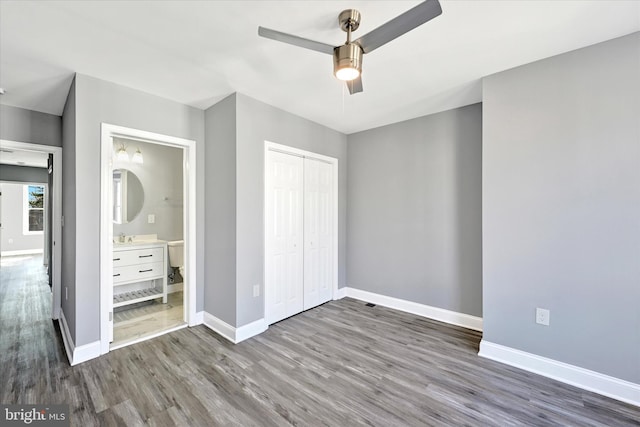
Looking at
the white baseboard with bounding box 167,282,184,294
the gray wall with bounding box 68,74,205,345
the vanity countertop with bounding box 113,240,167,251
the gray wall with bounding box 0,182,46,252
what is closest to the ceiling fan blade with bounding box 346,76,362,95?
the gray wall with bounding box 68,74,205,345

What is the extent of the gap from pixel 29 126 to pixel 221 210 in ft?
8.18

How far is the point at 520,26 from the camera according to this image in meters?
1.84

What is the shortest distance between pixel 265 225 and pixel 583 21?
3015 millimetres

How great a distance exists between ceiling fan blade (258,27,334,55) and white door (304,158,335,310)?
205 centimetres

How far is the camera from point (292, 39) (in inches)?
61.1

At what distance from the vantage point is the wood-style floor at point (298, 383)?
1784mm

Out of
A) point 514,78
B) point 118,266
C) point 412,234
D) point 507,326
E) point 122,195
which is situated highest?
point 514,78

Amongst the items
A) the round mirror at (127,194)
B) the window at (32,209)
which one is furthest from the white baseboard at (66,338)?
the window at (32,209)

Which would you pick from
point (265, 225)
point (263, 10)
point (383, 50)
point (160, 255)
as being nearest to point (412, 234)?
point (265, 225)

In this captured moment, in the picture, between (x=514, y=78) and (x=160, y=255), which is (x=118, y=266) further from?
(x=514, y=78)

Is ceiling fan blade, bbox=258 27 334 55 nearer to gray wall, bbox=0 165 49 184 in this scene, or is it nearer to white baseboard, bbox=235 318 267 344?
white baseboard, bbox=235 318 267 344

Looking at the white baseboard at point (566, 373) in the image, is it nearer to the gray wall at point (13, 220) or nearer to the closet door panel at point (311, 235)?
the closet door panel at point (311, 235)

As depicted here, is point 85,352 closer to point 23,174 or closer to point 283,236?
point 283,236

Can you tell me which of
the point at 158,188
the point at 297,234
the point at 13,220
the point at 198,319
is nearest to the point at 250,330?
the point at 198,319
